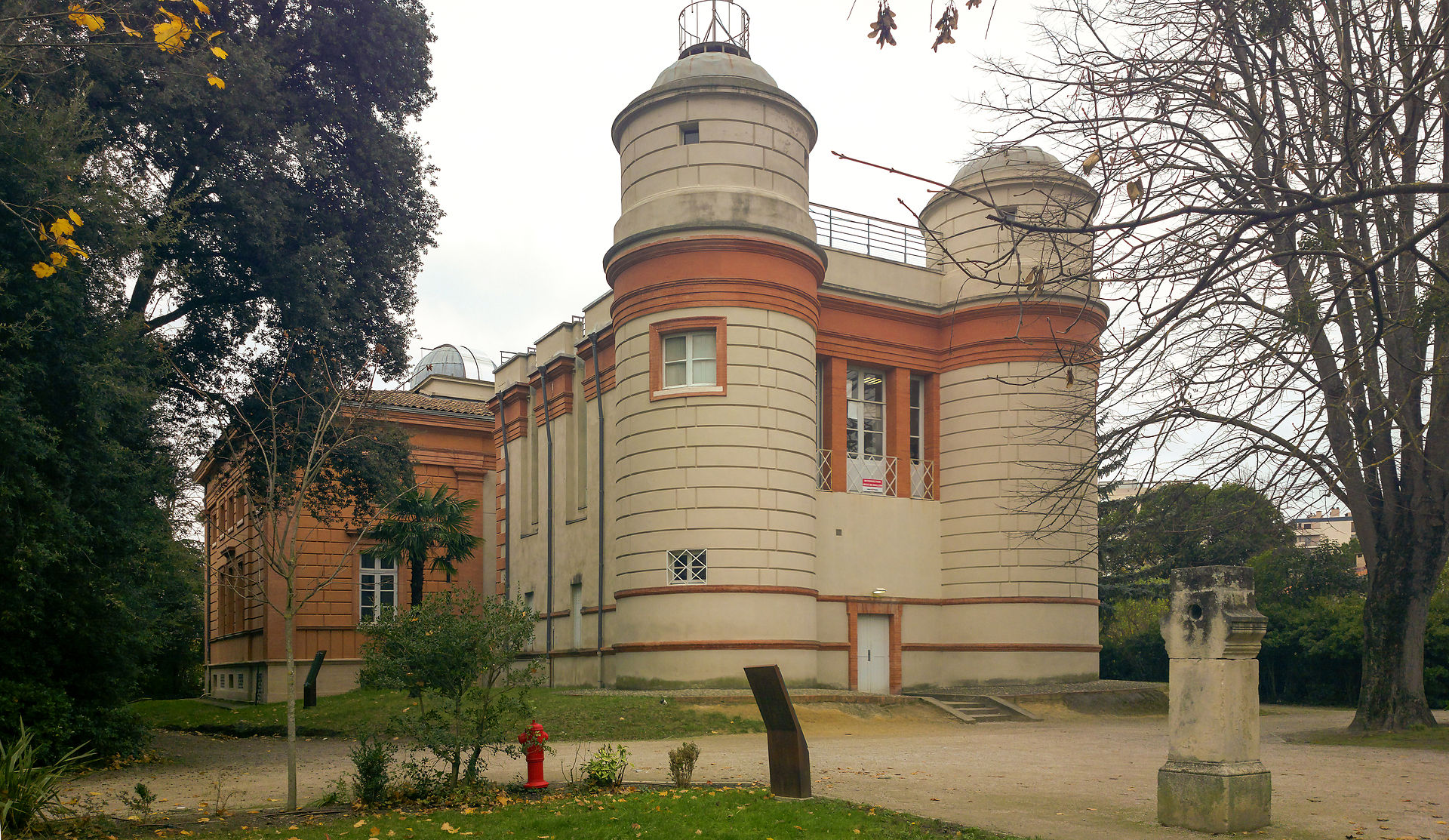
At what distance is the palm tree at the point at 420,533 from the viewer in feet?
92.2

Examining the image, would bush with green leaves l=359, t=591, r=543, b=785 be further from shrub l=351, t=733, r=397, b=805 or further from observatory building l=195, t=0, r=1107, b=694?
observatory building l=195, t=0, r=1107, b=694

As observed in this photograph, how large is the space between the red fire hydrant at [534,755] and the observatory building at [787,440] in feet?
31.0

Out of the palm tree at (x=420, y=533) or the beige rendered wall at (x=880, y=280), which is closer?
the beige rendered wall at (x=880, y=280)

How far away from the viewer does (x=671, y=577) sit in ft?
69.8

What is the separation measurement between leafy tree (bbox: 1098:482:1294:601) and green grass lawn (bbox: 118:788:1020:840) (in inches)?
170

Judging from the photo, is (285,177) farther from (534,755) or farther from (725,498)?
(534,755)

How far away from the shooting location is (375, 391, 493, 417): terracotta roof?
33.7 m

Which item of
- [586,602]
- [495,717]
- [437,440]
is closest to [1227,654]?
[495,717]

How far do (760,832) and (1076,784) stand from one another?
4.62m

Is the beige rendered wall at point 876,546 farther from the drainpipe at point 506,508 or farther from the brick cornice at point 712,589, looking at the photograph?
the drainpipe at point 506,508

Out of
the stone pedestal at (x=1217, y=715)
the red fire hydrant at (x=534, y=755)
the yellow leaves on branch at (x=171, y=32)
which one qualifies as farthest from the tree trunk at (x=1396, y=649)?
the yellow leaves on branch at (x=171, y=32)

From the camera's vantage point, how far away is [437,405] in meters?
34.9

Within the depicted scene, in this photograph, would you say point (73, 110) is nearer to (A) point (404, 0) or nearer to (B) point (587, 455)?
(A) point (404, 0)

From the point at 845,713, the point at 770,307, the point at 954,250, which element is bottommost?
the point at 845,713
